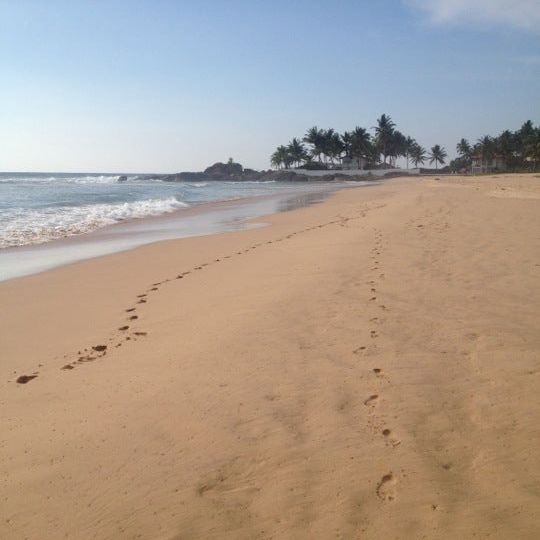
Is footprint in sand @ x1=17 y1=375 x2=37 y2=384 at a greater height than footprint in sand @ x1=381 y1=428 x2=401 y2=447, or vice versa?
footprint in sand @ x1=381 y1=428 x2=401 y2=447

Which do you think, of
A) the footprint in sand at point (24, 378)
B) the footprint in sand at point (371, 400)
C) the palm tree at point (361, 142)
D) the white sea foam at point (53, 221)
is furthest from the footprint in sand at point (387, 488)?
the palm tree at point (361, 142)

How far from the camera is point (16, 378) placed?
4.19 m

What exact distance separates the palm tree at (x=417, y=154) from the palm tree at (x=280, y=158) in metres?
27.1

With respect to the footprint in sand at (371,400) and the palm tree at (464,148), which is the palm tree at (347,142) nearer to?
the palm tree at (464,148)

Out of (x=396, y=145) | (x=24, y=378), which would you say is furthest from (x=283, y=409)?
(x=396, y=145)

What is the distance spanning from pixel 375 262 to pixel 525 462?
4.71 m

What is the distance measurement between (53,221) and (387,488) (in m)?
18.2

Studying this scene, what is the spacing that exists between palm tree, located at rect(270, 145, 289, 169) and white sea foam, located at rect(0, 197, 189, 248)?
272 feet

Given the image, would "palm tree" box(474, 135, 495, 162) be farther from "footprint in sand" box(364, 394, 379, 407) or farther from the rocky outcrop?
"footprint in sand" box(364, 394, 379, 407)

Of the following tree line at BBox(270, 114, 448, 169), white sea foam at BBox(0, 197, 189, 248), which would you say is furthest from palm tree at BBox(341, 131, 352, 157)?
white sea foam at BBox(0, 197, 189, 248)

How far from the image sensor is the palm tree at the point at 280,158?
10584 cm

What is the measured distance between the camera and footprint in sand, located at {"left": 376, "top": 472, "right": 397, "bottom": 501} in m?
2.43

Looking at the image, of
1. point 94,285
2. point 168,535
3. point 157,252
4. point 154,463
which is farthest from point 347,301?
point 157,252

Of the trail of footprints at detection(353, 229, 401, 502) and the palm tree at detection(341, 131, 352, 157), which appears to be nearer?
the trail of footprints at detection(353, 229, 401, 502)
